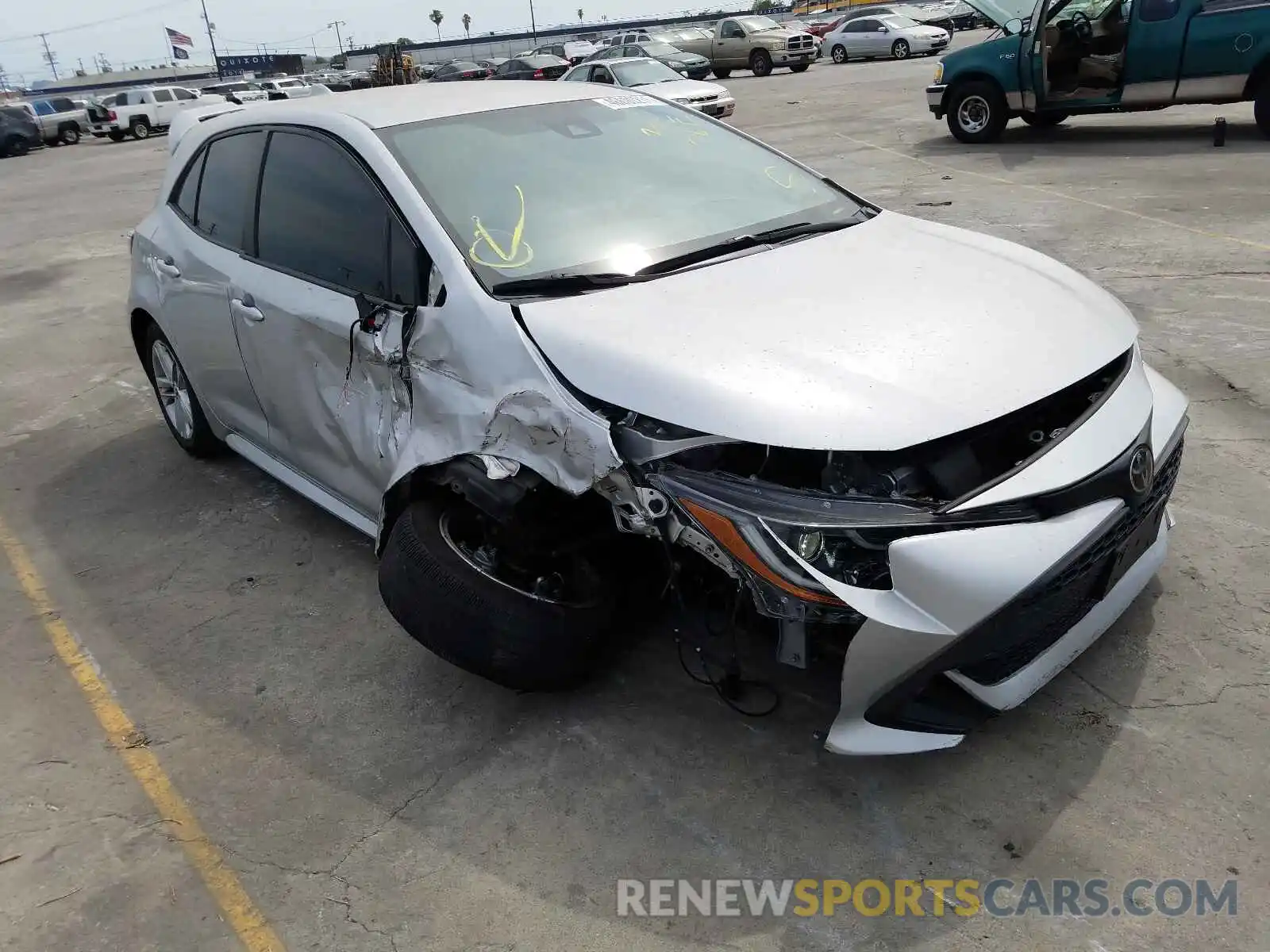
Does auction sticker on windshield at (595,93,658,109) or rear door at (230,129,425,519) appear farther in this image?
auction sticker on windshield at (595,93,658,109)

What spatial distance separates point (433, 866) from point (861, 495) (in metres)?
1.43

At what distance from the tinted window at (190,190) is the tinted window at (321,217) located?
78 centimetres

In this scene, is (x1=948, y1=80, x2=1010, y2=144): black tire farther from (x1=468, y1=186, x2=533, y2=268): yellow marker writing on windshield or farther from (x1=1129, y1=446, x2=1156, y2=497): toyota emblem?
(x1=1129, y1=446, x2=1156, y2=497): toyota emblem

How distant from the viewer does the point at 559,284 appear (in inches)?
114

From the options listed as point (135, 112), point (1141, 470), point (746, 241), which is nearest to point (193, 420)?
point (746, 241)

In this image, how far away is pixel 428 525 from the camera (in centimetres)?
297

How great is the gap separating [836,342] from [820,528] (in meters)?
0.56

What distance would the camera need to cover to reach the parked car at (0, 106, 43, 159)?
29.0 m

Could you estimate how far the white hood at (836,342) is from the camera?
2324 millimetres

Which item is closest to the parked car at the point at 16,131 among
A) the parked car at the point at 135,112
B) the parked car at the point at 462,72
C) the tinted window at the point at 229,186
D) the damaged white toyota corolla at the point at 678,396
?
the parked car at the point at 135,112

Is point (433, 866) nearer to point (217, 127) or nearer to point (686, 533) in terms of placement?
point (686, 533)

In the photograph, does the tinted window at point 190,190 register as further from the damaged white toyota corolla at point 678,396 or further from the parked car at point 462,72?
the parked car at point 462,72

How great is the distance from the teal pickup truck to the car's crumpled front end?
1000 cm

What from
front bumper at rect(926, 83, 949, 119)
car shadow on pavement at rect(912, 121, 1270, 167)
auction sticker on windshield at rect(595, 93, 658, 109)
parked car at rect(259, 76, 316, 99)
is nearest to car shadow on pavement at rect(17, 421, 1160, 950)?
auction sticker on windshield at rect(595, 93, 658, 109)
